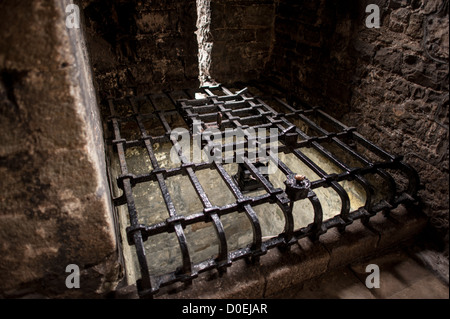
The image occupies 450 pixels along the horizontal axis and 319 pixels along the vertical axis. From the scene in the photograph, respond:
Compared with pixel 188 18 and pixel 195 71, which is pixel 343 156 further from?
pixel 188 18

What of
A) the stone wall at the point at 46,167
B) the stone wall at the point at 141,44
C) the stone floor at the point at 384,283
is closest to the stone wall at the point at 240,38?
the stone wall at the point at 141,44

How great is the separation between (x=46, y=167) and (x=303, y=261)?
1378 millimetres

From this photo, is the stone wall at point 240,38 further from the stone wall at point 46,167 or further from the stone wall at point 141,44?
the stone wall at point 46,167

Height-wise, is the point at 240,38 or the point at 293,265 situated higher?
the point at 240,38

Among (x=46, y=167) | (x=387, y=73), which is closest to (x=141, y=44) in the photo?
(x=46, y=167)

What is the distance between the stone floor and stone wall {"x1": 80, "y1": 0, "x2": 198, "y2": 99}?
249 cm

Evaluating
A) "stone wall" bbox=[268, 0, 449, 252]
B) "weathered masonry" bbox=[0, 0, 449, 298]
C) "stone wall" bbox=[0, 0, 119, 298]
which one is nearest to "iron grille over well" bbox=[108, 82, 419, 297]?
"weathered masonry" bbox=[0, 0, 449, 298]

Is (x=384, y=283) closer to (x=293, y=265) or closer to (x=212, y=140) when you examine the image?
(x=293, y=265)

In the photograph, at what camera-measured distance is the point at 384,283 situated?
1.71 m

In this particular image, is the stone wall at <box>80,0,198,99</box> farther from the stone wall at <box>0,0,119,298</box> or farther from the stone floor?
the stone floor

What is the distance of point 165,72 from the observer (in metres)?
3.14

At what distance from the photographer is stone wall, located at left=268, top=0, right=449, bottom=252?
1.82 meters

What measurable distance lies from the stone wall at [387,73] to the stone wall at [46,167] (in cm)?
205
